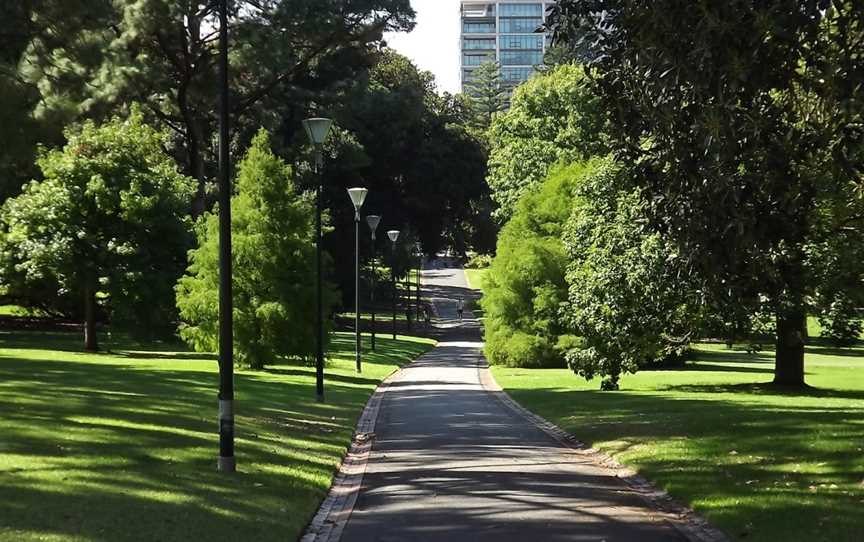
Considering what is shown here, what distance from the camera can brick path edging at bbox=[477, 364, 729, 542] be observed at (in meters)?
9.88

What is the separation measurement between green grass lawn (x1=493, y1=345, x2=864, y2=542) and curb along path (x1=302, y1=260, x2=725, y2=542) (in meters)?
0.43

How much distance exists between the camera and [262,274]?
34.9 m

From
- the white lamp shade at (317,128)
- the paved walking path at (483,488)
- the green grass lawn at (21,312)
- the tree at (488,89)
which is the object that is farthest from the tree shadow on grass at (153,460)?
the tree at (488,89)

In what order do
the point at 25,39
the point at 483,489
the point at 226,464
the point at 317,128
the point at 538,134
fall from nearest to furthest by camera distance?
the point at 483,489
the point at 226,464
the point at 25,39
the point at 317,128
the point at 538,134

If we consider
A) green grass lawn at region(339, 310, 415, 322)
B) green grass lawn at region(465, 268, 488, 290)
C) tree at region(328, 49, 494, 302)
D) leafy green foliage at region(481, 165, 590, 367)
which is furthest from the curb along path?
green grass lawn at region(465, 268, 488, 290)

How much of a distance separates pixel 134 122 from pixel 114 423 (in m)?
27.0

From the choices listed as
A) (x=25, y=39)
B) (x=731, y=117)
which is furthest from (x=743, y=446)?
(x=25, y=39)

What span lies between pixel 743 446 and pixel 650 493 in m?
3.42

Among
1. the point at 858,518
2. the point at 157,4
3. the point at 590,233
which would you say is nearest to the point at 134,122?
the point at 157,4

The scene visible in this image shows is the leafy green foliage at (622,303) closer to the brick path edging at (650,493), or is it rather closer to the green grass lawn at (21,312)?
the brick path edging at (650,493)

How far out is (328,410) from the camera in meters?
23.4

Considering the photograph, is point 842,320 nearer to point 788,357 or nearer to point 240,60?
point 788,357

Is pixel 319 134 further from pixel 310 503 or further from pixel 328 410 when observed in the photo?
pixel 310 503

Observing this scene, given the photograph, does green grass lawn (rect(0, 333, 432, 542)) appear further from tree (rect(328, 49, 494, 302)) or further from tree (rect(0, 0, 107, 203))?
tree (rect(328, 49, 494, 302))
